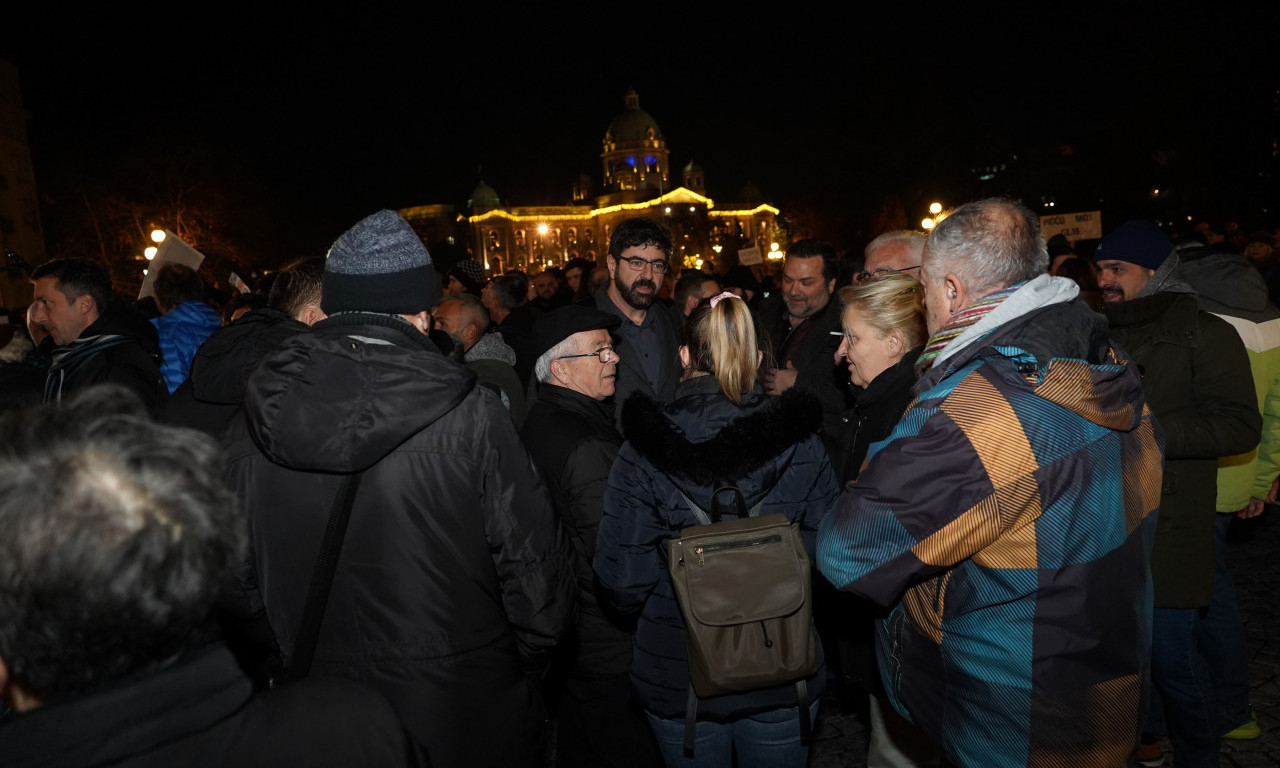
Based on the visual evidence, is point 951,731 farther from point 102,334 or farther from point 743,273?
point 743,273

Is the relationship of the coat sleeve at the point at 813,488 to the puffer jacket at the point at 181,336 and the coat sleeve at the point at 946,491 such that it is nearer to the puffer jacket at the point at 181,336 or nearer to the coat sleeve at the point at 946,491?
the coat sleeve at the point at 946,491

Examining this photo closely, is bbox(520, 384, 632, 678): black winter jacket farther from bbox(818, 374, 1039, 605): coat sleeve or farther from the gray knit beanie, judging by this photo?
bbox(818, 374, 1039, 605): coat sleeve

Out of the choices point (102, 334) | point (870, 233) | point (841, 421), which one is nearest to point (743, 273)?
point (841, 421)

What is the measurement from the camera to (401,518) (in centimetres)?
216

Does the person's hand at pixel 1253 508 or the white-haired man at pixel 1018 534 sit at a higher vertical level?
the white-haired man at pixel 1018 534

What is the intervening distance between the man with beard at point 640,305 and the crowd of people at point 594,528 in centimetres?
151

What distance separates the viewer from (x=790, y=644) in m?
2.51

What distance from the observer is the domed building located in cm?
9981

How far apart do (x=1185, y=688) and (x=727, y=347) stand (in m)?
2.49

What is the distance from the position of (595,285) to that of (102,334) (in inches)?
184

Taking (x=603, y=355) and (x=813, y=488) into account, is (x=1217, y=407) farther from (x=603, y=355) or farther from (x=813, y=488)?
(x=603, y=355)

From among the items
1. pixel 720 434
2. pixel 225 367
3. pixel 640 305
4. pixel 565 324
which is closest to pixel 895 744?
pixel 720 434

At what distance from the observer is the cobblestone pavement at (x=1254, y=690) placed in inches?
146

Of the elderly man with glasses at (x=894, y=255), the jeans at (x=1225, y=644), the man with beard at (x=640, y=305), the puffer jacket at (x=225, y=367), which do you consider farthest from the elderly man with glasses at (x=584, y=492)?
the jeans at (x=1225, y=644)
